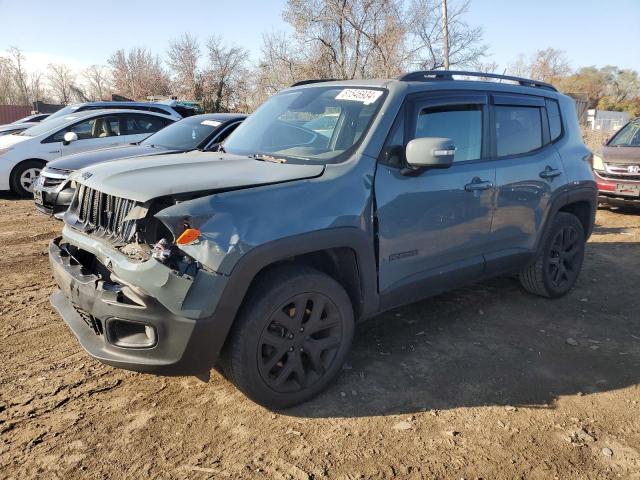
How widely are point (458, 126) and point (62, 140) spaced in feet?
28.2

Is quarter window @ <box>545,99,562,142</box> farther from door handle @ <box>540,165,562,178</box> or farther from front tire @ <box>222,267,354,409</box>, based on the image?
front tire @ <box>222,267,354,409</box>

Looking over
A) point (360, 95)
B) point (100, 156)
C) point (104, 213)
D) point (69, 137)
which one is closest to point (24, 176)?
point (69, 137)

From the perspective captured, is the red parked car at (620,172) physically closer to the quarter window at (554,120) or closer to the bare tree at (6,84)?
the quarter window at (554,120)

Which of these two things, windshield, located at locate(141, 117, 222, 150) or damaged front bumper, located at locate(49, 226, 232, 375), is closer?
damaged front bumper, located at locate(49, 226, 232, 375)

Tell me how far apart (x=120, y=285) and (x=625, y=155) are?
8.86 m

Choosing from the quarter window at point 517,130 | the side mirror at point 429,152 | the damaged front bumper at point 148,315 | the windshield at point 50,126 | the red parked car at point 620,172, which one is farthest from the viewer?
the windshield at point 50,126

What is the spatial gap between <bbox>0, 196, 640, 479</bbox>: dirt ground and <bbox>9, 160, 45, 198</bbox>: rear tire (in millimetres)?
6349

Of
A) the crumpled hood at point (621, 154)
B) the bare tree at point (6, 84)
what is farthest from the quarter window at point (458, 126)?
the bare tree at point (6, 84)

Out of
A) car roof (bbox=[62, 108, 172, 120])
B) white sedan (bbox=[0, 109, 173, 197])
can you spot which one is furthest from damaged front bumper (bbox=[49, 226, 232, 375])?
car roof (bbox=[62, 108, 172, 120])

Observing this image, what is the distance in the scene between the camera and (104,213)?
294cm

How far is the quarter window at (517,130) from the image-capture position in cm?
397

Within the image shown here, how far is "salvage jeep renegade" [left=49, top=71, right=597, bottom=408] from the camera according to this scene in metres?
2.45

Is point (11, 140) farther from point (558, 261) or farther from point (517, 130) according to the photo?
point (558, 261)

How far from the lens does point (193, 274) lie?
239cm
